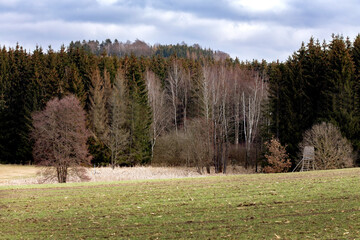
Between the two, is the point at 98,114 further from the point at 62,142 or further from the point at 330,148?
the point at 330,148

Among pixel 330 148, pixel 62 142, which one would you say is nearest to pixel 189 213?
pixel 62 142

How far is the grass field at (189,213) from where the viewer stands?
11.1 m

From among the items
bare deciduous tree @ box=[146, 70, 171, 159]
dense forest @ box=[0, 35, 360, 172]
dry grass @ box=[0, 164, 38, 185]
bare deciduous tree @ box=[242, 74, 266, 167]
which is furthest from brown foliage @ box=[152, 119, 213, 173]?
dry grass @ box=[0, 164, 38, 185]

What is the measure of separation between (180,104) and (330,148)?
139ft

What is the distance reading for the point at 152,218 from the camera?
13.0 metres

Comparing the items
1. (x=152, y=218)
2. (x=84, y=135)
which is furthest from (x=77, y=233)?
(x=84, y=135)

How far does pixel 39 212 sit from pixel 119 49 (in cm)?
15628

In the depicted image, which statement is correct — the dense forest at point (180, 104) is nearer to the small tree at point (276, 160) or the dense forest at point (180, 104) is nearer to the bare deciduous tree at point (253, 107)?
the bare deciduous tree at point (253, 107)

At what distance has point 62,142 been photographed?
1586 inches

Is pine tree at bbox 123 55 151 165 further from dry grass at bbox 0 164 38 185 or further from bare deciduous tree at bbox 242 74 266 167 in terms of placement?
bare deciduous tree at bbox 242 74 266 167

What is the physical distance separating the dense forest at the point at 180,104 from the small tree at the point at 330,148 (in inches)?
114

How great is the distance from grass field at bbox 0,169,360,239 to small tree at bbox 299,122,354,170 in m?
21.9

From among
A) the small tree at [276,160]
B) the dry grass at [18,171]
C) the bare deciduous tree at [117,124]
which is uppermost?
the bare deciduous tree at [117,124]

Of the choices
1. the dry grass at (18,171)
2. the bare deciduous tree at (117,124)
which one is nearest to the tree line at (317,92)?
the bare deciduous tree at (117,124)
